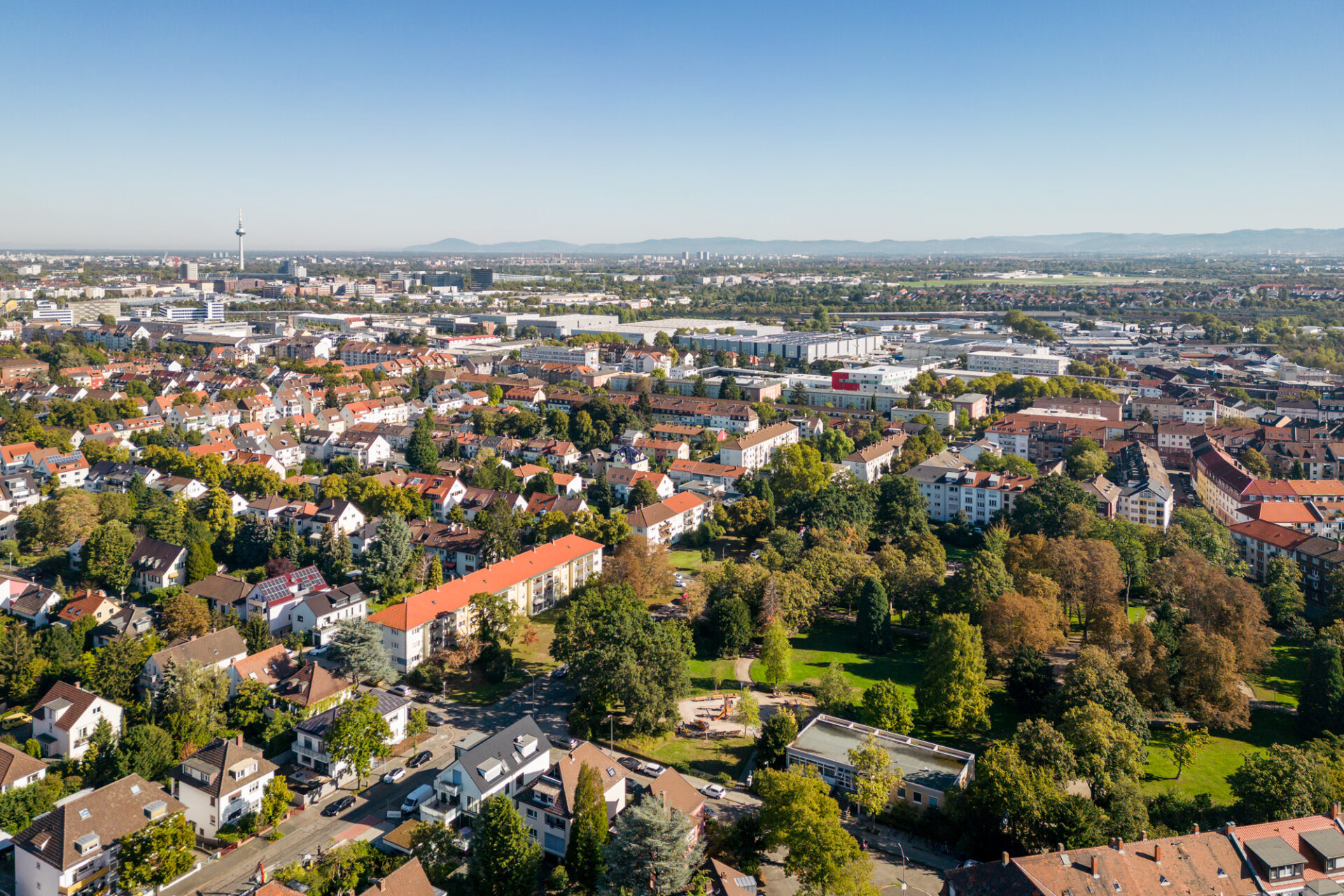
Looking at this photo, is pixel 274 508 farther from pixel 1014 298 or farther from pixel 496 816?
pixel 1014 298

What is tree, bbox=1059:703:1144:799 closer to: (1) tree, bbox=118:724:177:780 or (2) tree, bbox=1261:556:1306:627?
(2) tree, bbox=1261:556:1306:627

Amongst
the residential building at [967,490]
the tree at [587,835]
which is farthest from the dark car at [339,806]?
the residential building at [967,490]

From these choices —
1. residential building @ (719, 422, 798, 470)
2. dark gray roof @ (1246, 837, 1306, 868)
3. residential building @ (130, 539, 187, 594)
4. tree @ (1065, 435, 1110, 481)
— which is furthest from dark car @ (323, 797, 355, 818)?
tree @ (1065, 435, 1110, 481)

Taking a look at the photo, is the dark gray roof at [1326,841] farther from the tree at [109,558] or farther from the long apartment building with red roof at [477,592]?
the tree at [109,558]

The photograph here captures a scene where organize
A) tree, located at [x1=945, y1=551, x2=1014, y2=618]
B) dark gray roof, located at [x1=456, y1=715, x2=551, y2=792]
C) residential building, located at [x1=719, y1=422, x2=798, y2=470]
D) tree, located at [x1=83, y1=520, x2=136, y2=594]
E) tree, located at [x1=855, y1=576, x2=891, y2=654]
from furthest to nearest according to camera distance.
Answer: residential building, located at [x1=719, y1=422, x2=798, y2=470] < tree, located at [x1=83, y1=520, x2=136, y2=594] < tree, located at [x1=855, y1=576, x2=891, y2=654] < tree, located at [x1=945, y1=551, x2=1014, y2=618] < dark gray roof, located at [x1=456, y1=715, x2=551, y2=792]

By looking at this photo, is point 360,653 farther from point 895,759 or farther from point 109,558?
point 895,759

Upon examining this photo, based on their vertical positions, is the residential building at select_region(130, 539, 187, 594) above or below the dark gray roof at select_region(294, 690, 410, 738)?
above

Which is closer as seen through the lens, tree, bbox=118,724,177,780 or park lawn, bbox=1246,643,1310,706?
tree, bbox=118,724,177,780

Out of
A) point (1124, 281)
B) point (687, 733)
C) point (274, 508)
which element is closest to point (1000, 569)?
point (687, 733)
